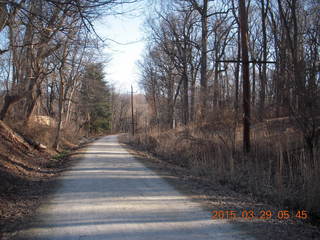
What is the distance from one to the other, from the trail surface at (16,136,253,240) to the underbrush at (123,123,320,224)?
7.80ft

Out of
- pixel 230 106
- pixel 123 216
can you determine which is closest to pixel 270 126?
pixel 230 106

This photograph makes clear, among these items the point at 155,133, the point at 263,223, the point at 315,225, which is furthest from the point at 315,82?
the point at 155,133

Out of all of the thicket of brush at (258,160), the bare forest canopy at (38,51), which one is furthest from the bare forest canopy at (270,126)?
the bare forest canopy at (38,51)

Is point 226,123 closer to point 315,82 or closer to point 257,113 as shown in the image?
point 257,113

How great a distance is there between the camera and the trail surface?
4770 millimetres

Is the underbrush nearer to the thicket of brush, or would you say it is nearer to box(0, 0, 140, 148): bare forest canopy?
the thicket of brush

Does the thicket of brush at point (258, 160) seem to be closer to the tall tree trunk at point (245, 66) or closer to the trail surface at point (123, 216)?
the tall tree trunk at point (245, 66)

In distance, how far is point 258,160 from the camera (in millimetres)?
12062

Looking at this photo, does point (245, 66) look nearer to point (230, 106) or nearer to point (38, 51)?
point (230, 106)

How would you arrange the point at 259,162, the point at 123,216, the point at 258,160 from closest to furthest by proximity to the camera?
the point at 123,216
the point at 259,162
the point at 258,160

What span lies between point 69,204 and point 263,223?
4.18 metres

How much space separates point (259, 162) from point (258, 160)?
0.51 feet

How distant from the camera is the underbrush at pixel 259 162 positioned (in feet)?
23.1

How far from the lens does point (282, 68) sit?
9.92 meters
